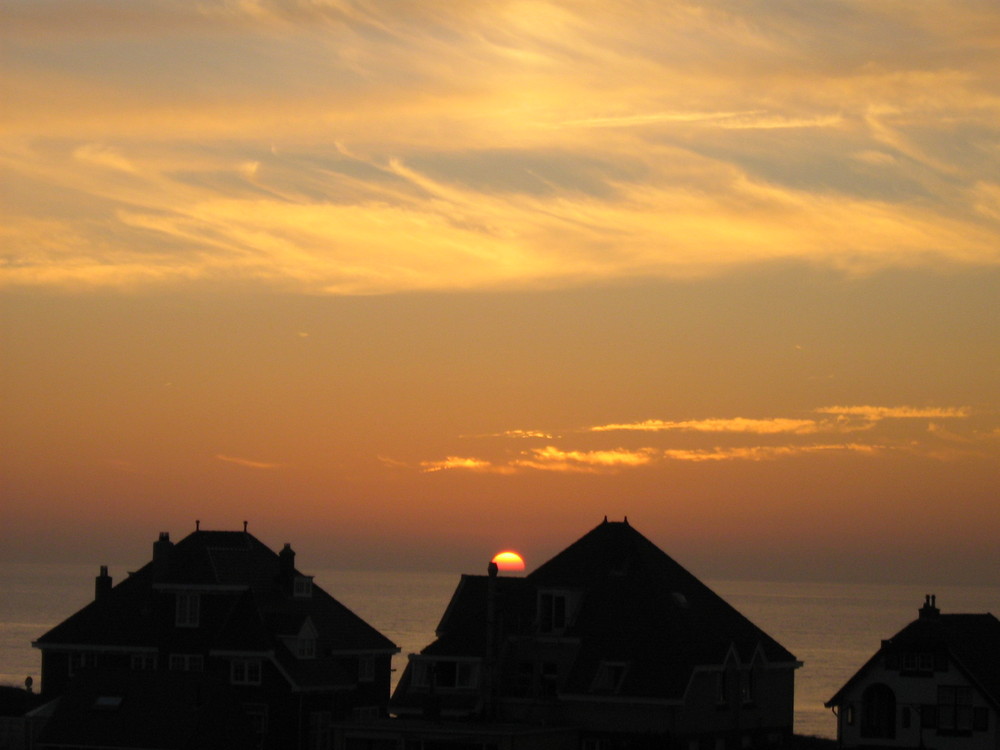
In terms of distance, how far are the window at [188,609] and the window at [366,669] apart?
7691 mm

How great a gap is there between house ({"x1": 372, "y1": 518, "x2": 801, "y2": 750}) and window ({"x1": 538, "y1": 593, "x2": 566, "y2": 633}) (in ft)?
0.13

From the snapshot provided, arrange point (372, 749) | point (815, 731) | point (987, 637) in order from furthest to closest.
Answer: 1. point (815, 731)
2. point (987, 637)
3. point (372, 749)

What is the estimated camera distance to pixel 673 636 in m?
65.1

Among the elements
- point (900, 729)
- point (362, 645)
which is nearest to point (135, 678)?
point (362, 645)

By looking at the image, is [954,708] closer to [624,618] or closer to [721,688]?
[721,688]

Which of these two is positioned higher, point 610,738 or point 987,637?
point 987,637

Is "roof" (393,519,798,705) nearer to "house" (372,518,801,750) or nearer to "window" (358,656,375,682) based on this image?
"house" (372,518,801,750)

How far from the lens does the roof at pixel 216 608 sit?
2726 inches

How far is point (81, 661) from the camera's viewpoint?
71.1 meters

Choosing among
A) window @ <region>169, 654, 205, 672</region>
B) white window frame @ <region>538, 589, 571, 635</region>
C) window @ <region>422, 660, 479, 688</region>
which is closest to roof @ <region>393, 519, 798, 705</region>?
white window frame @ <region>538, 589, 571, 635</region>

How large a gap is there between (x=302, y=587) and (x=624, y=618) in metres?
15.0

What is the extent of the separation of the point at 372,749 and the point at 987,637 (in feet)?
81.6

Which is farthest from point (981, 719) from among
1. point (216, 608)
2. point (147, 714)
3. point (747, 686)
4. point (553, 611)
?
point (147, 714)

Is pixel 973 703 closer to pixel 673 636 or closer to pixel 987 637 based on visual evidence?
pixel 987 637
